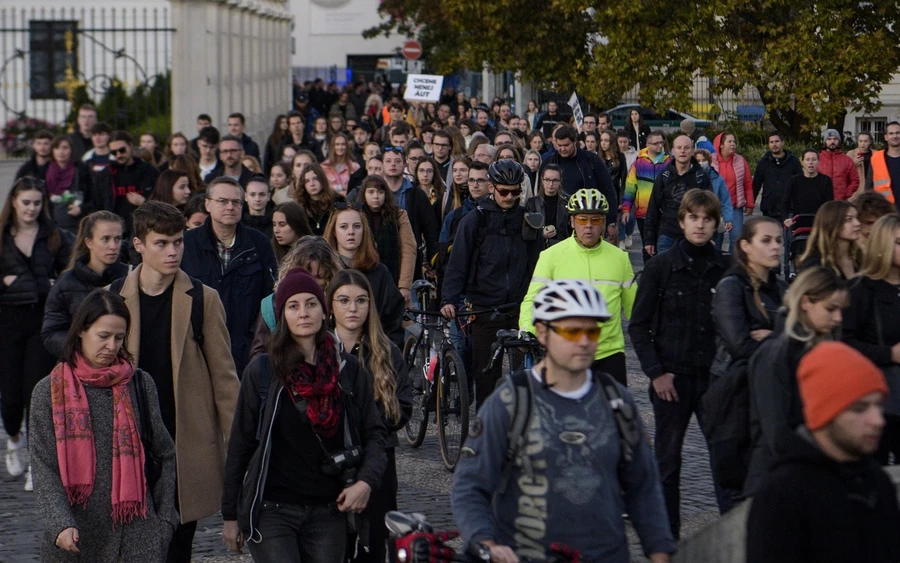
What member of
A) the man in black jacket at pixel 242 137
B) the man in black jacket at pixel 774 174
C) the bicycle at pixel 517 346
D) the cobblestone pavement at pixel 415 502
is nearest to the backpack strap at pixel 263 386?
the cobblestone pavement at pixel 415 502

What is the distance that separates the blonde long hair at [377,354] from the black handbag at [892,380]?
241 cm

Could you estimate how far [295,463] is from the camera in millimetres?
5512

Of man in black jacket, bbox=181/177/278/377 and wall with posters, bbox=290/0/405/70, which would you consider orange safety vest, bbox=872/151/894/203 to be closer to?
man in black jacket, bbox=181/177/278/377

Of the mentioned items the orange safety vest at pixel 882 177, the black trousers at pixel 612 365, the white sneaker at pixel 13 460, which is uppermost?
the orange safety vest at pixel 882 177

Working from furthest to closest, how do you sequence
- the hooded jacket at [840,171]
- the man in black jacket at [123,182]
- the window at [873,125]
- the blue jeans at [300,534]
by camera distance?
the window at [873,125], the hooded jacket at [840,171], the man in black jacket at [123,182], the blue jeans at [300,534]

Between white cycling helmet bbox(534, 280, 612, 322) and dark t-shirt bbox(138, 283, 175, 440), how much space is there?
2580 millimetres

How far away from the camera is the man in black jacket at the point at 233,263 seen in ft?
28.2

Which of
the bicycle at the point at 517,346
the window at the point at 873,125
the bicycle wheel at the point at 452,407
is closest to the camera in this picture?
the bicycle at the point at 517,346

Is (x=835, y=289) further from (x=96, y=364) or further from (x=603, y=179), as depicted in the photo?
(x=603, y=179)

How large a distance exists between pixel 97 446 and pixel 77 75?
29798mm

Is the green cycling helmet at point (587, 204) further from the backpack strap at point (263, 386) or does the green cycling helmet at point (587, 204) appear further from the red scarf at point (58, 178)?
the red scarf at point (58, 178)

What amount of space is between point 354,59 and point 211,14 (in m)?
54.8

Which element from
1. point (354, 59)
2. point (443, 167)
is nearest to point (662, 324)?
point (443, 167)

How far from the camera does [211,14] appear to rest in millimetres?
29188
